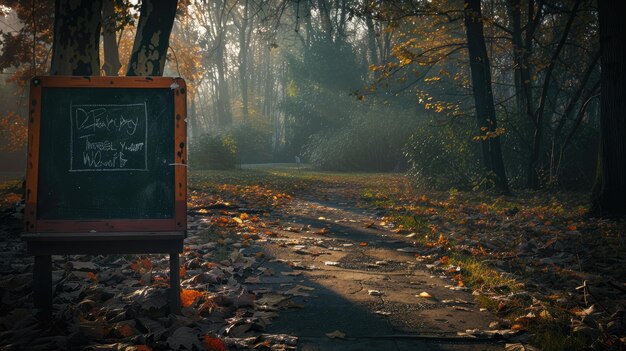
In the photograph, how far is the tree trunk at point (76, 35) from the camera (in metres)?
6.65

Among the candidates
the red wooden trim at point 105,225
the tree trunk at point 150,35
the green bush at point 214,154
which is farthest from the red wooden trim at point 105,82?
the green bush at point 214,154

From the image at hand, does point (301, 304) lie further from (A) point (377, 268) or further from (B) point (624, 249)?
(B) point (624, 249)

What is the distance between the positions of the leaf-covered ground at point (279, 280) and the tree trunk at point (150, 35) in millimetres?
2356

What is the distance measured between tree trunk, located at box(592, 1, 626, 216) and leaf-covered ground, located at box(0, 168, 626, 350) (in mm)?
515

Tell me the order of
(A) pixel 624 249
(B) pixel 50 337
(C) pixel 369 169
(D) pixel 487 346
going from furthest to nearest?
(C) pixel 369 169 → (A) pixel 624 249 → (D) pixel 487 346 → (B) pixel 50 337

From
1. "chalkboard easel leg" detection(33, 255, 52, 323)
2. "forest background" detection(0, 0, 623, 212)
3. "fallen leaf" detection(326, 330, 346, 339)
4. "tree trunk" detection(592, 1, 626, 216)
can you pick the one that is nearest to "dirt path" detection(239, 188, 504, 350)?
"fallen leaf" detection(326, 330, 346, 339)

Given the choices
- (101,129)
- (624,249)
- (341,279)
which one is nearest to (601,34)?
(624,249)

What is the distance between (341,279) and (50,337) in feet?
9.04

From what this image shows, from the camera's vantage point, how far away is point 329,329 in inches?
145

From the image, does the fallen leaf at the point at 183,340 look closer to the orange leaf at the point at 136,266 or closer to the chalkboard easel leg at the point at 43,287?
the chalkboard easel leg at the point at 43,287

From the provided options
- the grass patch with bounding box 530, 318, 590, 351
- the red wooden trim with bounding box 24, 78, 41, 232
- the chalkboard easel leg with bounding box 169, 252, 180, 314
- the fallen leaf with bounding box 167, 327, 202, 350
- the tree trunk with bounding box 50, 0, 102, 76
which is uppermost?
the tree trunk with bounding box 50, 0, 102, 76

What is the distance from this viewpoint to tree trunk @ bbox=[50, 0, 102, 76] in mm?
6647

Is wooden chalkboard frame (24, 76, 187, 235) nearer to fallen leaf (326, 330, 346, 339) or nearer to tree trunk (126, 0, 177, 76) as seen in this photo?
fallen leaf (326, 330, 346, 339)

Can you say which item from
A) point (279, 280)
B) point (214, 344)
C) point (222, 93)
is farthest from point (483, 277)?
point (222, 93)
